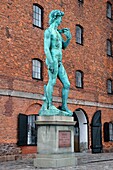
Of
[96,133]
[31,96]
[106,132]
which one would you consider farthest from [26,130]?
[106,132]

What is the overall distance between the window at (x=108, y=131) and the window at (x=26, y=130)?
7.29 meters

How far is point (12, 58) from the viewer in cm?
1755

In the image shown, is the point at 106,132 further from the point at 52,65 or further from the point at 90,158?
the point at 52,65

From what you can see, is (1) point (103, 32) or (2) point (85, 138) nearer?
(2) point (85, 138)

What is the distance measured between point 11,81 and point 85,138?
7.72 metres

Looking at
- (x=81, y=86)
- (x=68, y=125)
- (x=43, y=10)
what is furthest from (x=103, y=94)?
(x=68, y=125)

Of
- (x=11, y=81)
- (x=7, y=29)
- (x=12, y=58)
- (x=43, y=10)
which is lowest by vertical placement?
(x=11, y=81)

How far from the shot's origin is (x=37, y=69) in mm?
19328

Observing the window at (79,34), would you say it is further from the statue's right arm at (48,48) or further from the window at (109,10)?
the statue's right arm at (48,48)

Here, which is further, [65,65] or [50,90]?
[65,65]

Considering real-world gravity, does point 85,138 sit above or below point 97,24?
below

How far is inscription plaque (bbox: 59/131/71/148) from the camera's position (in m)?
11.3

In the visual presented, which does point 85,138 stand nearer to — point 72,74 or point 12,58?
point 72,74

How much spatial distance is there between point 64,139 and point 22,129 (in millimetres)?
6319
